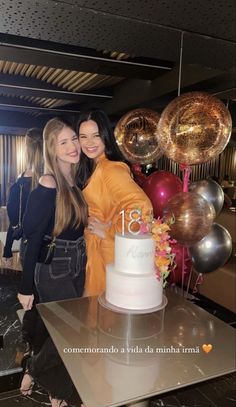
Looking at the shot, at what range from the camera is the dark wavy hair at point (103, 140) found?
1.77m

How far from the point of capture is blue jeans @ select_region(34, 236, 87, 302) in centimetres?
178

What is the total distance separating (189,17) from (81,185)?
0.94m

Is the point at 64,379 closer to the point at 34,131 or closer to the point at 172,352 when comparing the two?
the point at 172,352

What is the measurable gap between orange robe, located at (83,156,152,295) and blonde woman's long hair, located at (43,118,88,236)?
0.06 m

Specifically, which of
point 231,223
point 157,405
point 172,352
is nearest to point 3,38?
point 172,352

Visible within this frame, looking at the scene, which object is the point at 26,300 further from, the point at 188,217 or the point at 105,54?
the point at 105,54

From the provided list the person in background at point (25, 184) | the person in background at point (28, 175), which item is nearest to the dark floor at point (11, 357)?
the person in background at point (25, 184)

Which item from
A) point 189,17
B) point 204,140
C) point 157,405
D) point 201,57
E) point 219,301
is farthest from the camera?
point 219,301

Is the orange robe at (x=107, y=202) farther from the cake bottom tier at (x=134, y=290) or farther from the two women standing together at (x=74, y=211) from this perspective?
the cake bottom tier at (x=134, y=290)

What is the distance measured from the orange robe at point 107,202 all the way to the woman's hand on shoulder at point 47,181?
0.61 ft

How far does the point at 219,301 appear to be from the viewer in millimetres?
3119

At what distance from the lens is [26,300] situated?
1.78 m

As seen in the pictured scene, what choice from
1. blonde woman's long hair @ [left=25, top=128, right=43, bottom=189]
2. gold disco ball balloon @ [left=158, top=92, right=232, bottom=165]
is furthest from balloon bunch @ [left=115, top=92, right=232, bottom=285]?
blonde woman's long hair @ [left=25, top=128, right=43, bottom=189]

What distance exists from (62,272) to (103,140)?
29.7 inches
